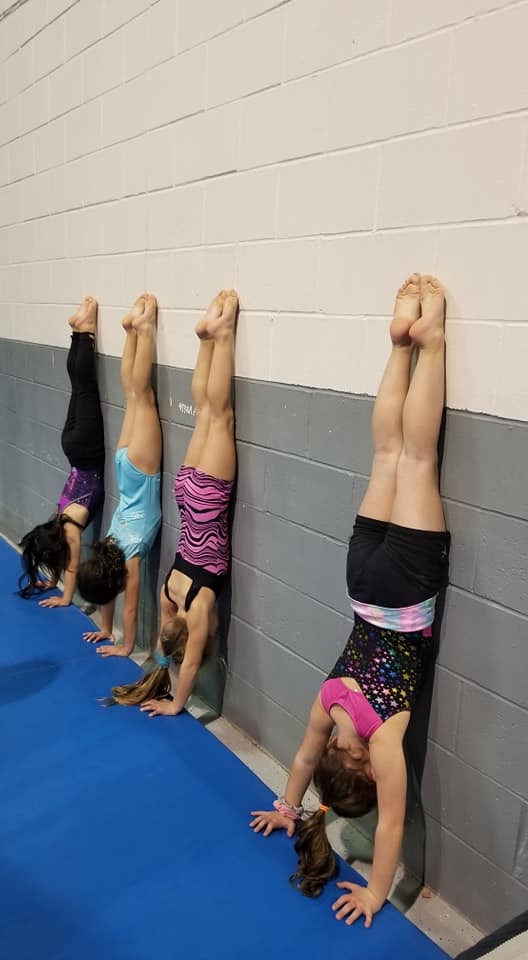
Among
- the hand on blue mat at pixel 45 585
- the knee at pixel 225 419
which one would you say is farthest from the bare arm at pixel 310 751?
the hand on blue mat at pixel 45 585

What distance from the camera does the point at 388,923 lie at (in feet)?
6.37

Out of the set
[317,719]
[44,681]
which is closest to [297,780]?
[317,719]

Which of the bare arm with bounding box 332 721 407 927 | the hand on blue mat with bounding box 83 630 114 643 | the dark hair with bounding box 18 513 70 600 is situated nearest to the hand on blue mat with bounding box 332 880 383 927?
the bare arm with bounding box 332 721 407 927

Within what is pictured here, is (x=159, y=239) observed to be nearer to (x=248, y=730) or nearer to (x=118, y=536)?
(x=118, y=536)

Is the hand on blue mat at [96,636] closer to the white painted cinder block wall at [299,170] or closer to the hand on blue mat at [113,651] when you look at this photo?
the hand on blue mat at [113,651]

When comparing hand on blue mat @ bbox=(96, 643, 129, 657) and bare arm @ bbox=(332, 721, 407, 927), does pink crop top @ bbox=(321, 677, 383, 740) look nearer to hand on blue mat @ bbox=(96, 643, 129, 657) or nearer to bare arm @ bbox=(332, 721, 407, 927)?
bare arm @ bbox=(332, 721, 407, 927)

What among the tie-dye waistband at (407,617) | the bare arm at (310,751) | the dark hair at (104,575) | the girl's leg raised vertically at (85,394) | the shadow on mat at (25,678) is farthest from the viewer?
the girl's leg raised vertically at (85,394)

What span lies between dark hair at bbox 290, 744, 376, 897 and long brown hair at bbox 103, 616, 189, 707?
3.03 feet

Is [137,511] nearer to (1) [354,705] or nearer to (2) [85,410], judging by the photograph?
(2) [85,410]

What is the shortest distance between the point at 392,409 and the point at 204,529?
3.67ft

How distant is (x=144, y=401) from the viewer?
3.31m

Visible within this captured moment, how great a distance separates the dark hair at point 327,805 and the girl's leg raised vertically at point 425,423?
2.40ft

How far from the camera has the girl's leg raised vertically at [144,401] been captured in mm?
3232

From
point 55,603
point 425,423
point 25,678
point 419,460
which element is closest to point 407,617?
point 419,460
